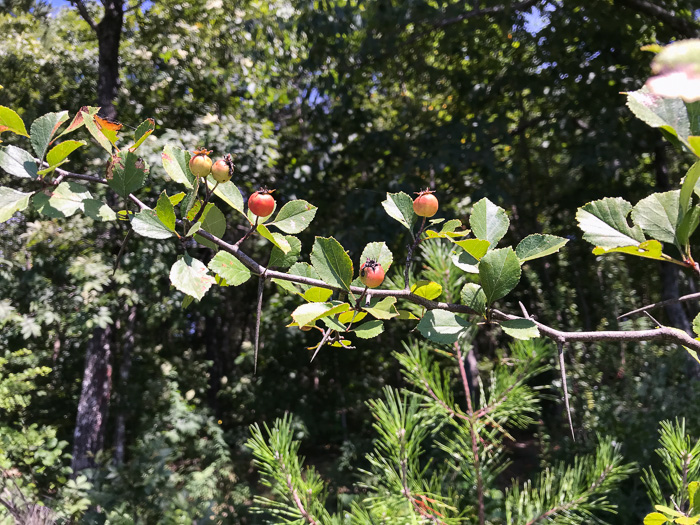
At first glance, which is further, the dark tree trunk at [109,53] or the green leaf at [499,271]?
the dark tree trunk at [109,53]

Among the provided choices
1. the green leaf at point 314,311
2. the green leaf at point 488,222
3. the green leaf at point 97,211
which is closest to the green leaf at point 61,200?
the green leaf at point 97,211

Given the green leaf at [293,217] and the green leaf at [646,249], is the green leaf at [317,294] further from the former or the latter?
the green leaf at [646,249]

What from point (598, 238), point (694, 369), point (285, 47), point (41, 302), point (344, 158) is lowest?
point (694, 369)

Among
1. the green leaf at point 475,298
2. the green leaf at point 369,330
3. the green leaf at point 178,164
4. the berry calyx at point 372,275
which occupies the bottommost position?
the green leaf at point 369,330

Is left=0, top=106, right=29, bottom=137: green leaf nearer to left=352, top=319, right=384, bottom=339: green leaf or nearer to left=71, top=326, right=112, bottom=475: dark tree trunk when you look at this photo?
left=352, top=319, right=384, bottom=339: green leaf

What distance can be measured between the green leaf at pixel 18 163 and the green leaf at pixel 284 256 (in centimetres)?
19

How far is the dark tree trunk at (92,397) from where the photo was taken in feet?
10.1

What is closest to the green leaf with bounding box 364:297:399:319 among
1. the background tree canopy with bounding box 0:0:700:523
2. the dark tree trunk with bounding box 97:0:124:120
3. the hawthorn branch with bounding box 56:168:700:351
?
the hawthorn branch with bounding box 56:168:700:351

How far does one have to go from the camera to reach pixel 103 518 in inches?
60.7

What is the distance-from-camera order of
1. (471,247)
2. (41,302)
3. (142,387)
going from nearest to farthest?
1. (471,247)
2. (41,302)
3. (142,387)

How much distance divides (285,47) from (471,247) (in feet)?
10.1

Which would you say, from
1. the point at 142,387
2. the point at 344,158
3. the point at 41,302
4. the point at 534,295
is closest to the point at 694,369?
the point at 534,295

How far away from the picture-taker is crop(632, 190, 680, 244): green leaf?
1.11 feet

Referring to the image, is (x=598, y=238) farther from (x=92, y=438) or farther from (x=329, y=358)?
(x=329, y=358)
